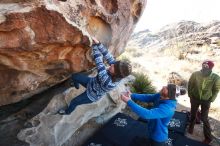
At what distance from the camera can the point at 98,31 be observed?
573 cm

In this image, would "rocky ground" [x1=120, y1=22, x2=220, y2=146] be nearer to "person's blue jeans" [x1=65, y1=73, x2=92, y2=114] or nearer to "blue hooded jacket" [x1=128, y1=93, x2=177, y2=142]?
"blue hooded jacket" [x1=128, y1=93, x2=177, y2=142]

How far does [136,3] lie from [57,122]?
3009 millimetres

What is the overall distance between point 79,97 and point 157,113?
186 centimetres

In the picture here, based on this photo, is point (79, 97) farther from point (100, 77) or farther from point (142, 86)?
point (142, 86)

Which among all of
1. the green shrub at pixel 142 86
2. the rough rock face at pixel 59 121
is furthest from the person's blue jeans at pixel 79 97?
the green shrub at pixel 142 86

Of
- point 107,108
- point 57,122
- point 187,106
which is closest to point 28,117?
point 57,122

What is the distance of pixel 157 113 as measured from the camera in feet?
14.9

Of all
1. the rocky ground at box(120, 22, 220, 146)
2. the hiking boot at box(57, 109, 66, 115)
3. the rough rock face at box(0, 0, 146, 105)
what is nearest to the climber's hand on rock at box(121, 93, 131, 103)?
the rough rock face at box(0, 0, 146, 105)

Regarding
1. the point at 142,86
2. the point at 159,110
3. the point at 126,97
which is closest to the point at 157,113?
the point at 159,110

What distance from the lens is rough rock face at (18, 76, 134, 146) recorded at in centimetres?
545

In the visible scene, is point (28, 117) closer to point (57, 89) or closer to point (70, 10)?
point (57, 89)

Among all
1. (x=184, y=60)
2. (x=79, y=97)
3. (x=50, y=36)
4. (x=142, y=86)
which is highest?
(x=50, y=36)

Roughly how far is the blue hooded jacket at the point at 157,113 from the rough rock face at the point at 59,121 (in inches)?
54.1

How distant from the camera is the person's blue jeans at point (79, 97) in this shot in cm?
579
